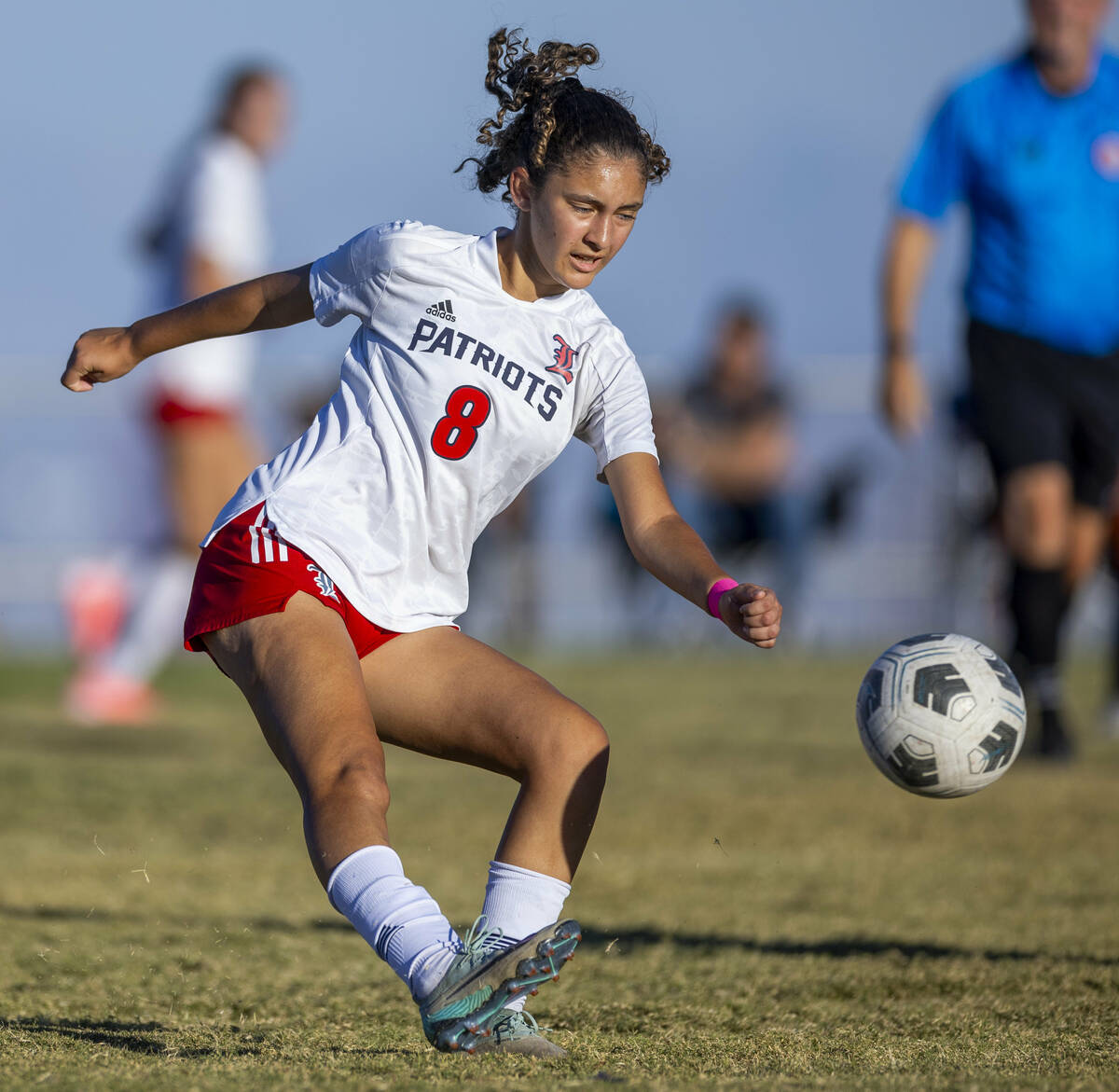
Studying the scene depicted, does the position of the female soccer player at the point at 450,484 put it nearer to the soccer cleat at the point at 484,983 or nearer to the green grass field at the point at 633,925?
the soccer cleat at the point at 484,983

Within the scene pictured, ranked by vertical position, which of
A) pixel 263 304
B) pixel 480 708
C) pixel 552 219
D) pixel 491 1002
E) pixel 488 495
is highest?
pixel 552 219

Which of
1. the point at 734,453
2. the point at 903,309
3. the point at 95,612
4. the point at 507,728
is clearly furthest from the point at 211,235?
the point at 734,453

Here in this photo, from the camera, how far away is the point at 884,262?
625cm

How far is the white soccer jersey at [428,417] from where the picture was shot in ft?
9.83

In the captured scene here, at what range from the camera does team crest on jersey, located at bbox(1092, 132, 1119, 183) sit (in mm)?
6027

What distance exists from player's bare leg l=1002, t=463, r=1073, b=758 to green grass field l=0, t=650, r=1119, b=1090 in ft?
0.80

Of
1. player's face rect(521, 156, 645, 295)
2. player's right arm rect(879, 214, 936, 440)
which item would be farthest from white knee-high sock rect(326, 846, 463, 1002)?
player's right arm rect(879, 214, 936, 440)

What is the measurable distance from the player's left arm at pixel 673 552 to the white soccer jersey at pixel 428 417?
0.18ft

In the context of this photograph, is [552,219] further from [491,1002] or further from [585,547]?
[585,547]

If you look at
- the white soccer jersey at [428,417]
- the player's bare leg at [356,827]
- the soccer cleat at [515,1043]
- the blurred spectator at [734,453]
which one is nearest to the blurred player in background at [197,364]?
the white soccer jersey at [428,417]

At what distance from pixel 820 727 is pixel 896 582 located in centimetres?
557

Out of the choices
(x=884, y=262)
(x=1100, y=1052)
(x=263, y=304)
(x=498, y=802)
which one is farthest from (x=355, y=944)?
(x=884, y=262)

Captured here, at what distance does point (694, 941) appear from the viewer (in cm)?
391

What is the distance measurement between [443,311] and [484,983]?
48.8 inches
